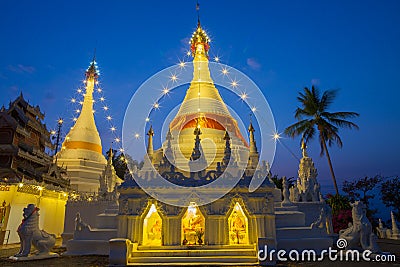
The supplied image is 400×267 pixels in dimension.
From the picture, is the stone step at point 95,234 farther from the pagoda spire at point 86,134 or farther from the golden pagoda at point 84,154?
the pagoda spire at point 86,134

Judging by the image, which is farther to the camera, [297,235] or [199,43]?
[199,43]

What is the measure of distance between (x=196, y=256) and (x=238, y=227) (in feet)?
8.01

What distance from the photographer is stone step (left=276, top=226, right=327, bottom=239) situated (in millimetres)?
12439

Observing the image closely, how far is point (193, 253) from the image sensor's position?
10.9 metres

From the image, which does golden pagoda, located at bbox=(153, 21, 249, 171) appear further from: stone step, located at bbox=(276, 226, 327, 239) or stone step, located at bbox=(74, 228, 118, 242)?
stone step, located at bbox=(276, 226, 327, 239)

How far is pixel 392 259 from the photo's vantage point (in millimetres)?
10664

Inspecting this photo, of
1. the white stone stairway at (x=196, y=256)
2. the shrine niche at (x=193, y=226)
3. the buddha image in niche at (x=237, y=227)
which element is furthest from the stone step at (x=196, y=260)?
the buddha image in niche at (x=237, y=227)

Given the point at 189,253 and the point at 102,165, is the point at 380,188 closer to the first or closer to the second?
the point at 189,253

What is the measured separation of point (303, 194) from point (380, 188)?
14.1 m

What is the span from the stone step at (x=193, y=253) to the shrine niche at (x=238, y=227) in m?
0.91

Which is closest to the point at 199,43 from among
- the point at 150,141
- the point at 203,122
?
the point at 203,122

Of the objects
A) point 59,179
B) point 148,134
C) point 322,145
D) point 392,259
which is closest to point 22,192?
point 59,179

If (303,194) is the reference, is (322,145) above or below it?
above

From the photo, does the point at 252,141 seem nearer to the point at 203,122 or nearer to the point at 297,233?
the point at 203,122
